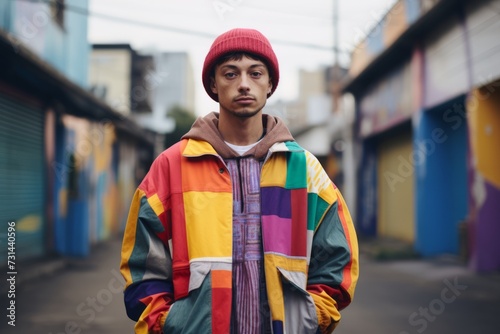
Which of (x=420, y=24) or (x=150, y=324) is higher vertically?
(x=420, y=24)

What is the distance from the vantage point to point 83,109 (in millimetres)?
12305

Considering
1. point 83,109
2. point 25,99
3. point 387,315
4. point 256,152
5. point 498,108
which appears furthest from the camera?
point 83,109

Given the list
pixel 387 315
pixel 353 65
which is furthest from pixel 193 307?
pixel 353 65

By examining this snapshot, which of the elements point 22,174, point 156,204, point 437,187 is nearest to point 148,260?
point 156,204

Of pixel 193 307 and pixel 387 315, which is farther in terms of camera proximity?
pixel 387 315

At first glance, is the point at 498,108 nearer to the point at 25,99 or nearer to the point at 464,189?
the point at 464,189

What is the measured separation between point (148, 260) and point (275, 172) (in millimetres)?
586

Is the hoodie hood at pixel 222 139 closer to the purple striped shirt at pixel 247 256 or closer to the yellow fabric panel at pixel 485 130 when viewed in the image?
the purple striped shirt at pixel 247 256

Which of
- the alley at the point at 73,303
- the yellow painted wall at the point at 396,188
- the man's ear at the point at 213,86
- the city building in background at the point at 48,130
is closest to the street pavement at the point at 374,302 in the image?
the alley at the point at 73,303

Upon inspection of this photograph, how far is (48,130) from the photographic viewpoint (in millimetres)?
11141

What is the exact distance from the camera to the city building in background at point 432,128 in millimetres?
8875

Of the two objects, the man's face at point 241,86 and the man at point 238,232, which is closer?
the man at point 238,232

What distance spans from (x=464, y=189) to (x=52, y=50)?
30.3 feet

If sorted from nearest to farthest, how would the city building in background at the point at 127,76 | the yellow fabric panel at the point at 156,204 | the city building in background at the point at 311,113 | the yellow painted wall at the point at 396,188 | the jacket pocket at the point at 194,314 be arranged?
the jacket pocket at the point at 194,314, the yellow fabric panel at the point at 156,204, the yellow painted wall at the point at 396,188, the city building in background at the point at 311,113, the city building in background at the point at 127,76
